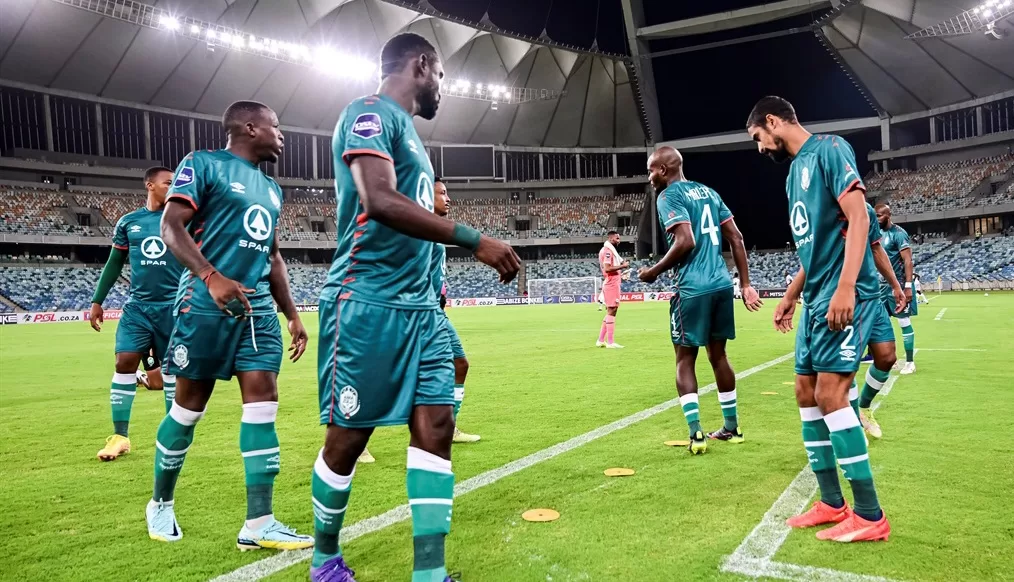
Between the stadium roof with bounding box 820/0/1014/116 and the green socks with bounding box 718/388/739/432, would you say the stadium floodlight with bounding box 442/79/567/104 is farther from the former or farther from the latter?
the green socks with bounding box 718/388/739/432

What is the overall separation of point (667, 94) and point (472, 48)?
18107mm

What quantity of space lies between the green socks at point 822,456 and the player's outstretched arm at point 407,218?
215 centimetres

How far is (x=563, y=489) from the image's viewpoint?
3.98 metres

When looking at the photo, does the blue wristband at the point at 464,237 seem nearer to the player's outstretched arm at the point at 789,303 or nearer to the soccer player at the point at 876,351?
the player's outstretched arm at the point at 789,303

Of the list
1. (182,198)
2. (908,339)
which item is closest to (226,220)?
(182,198)

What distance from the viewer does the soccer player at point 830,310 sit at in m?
3.12

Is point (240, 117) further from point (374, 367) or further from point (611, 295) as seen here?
point (611, 295)

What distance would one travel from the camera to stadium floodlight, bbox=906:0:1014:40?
37.6 m

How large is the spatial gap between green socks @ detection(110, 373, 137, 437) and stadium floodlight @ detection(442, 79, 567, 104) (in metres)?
49.2

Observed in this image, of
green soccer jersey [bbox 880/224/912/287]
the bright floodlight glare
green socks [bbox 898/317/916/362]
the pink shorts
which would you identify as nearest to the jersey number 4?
green soccer jersey [bbox 880/224/912/287]

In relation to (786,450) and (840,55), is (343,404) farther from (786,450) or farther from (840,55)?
(840,55)

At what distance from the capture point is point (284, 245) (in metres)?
53.5

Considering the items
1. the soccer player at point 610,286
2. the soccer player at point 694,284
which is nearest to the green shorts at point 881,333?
the soccer player at point 694,284

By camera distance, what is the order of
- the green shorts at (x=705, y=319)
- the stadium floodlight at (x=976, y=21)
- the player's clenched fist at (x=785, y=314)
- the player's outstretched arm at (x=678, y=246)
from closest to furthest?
the player's clenched fist at (x=785, y=314)
the player's outstretched arm at (x=678, y=246)
the green shorts at (x=705, y=319)
the stadium floodlight at (x=976, y=21)
